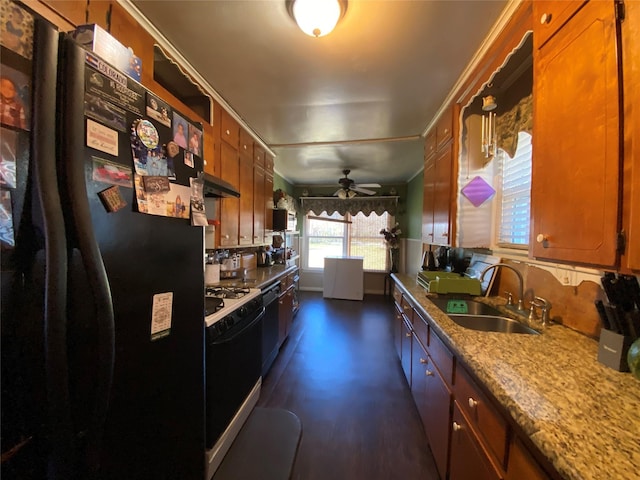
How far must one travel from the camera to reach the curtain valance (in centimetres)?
552

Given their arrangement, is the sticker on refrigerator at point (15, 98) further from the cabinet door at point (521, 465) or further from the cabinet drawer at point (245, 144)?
the cabinet drawer at point (245, 144)

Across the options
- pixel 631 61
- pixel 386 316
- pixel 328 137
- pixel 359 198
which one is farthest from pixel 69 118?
pixel 359 198

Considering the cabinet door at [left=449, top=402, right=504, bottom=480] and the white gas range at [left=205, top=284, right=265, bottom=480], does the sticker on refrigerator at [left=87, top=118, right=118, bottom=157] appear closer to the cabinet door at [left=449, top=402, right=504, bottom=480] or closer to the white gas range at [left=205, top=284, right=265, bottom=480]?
the white gas range at [left=205, top=284, right=265, bottom=480]

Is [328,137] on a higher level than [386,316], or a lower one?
higher

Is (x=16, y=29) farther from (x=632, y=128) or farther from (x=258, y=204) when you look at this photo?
(x=258, y=204)

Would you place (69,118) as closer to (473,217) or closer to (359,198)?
(473,217)

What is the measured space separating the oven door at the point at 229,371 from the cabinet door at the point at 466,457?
4.02 feet

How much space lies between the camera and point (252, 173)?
2922mm

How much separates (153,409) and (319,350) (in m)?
2.31

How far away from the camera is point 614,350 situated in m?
0.89

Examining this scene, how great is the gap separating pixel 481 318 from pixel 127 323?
1.77m

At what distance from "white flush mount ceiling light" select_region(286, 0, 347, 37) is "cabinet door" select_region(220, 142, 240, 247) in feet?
4.16

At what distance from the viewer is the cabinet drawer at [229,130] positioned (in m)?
2.30

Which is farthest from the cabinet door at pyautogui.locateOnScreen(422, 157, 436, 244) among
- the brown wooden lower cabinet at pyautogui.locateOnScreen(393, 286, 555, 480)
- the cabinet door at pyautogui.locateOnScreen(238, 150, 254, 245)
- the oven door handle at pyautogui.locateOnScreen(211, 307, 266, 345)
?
the cabinet door at pyautogui.locateOnScreen(238, 150, 254, 245)
